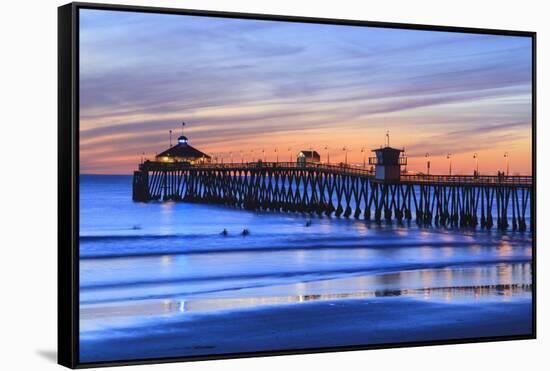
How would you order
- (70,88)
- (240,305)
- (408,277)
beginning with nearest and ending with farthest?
(70,88)
(240,305)
(408,277)

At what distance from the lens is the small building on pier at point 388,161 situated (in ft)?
34.9

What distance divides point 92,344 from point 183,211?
1362mm

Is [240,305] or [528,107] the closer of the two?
[240,305]

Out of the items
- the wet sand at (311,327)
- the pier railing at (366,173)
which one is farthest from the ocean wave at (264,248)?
the pier railing at (366,173)

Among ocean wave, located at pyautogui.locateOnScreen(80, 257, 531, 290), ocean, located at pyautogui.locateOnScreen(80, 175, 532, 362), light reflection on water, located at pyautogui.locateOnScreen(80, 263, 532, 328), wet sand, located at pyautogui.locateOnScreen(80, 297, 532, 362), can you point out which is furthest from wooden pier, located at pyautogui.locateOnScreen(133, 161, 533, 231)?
wet sand, located at pyautogui.locateOnScreen(80, 297, 532, 362)

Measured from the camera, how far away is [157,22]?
31.5 feet

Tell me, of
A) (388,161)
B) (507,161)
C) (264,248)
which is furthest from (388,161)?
(264,248)

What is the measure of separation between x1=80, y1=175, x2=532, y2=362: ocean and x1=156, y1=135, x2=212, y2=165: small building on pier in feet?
1.15

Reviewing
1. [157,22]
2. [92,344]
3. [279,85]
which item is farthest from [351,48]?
[92,344]

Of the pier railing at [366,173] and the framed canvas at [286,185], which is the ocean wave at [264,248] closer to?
the framed canvas at [286,185]

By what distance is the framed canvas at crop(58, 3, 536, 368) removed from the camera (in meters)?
9.36

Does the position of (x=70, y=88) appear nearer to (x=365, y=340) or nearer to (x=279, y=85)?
(x=279, y=85)

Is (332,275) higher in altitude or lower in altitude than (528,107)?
lower

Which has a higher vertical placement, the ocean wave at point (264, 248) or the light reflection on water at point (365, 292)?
the ocean wave at point (264, 248)
